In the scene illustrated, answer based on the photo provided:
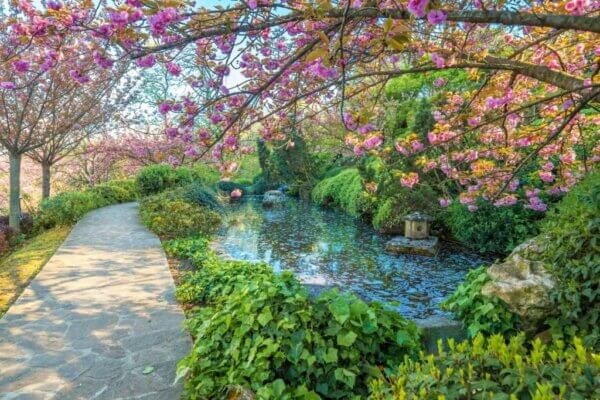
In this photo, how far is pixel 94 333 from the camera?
3.94 meters

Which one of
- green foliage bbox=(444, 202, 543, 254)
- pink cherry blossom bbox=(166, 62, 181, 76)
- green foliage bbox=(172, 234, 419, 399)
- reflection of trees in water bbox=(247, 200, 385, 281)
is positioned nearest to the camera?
green foliage bbox=(172, 234, 419, 399)

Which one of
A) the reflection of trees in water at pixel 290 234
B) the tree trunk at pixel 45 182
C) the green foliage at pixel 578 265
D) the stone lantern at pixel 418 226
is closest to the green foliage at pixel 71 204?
the tree trunk at pixel 45 182

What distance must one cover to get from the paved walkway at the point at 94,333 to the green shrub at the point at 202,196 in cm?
489

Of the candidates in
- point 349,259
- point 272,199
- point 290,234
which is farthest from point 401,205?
point 272,199

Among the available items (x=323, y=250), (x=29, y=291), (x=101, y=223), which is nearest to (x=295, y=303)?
(x=29, y=291)

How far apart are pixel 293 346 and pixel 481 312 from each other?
66.0 inches

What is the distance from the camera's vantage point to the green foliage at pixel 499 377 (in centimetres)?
151

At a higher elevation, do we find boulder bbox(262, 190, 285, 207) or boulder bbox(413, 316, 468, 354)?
boulder bbox(262, 190, 285, 207)

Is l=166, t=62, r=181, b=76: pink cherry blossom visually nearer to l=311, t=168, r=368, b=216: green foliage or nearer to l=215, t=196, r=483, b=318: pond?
l=215, t=196, r=483, b=318: pond

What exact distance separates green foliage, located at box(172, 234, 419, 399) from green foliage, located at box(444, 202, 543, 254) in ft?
18.4

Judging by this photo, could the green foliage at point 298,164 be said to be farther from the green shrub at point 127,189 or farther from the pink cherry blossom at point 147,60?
the pink cherry blossom at point 147,60

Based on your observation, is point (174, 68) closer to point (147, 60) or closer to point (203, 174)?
point (147, 60)

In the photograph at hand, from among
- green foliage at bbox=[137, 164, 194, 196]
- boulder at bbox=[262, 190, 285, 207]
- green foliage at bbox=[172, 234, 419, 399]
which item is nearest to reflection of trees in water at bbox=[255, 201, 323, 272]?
boulder at bbox=[262, 190, 285, 207]

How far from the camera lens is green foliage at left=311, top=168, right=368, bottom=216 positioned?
12.5 m
